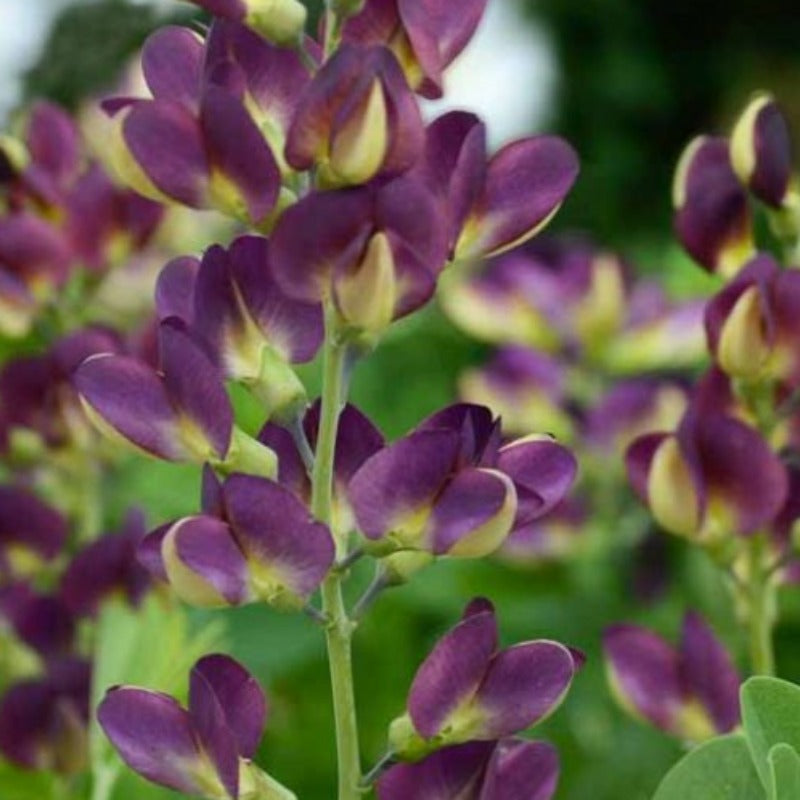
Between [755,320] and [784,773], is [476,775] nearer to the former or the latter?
[784,773]

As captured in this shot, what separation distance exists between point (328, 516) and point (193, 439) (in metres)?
0.05

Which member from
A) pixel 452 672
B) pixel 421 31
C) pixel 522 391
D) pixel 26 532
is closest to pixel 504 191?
pixel 421 31

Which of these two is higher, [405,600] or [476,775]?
[476,775]

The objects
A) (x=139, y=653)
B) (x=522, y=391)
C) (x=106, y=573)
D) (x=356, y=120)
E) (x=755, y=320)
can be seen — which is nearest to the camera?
(x=356, y=120)

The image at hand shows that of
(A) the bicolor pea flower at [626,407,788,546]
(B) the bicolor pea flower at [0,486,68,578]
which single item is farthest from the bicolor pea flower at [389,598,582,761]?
(B) the bicolor pea flower at [0,486,68,578]

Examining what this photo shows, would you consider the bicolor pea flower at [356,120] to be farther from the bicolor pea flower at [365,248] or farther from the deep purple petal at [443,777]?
the deep purple petal at [443,777]

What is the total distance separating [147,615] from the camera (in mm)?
1154

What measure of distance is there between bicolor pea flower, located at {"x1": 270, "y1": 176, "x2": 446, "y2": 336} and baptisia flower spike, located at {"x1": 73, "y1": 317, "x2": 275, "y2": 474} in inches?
1.8

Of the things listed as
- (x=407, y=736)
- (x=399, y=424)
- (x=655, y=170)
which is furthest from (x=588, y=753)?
(x=655, y=170)

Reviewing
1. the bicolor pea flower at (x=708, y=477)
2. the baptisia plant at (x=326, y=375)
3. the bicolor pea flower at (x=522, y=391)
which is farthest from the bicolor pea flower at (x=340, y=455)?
the bicolor pea flower at (x=522, y=391)

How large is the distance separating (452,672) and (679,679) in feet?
1.01

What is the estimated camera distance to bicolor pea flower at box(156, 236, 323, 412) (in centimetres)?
75

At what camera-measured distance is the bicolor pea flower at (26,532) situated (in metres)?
1.29

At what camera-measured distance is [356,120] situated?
698mm
